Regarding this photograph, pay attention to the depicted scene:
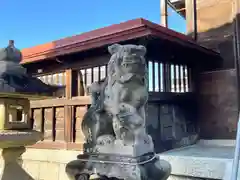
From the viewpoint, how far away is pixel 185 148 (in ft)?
23.2

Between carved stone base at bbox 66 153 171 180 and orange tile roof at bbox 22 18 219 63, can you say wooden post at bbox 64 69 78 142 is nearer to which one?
orange tile roof at bbox 22 18 219 63

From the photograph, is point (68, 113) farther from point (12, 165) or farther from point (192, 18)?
point (192, 18)

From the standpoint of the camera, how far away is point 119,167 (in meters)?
3.92

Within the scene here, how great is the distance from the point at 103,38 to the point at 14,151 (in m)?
3.11

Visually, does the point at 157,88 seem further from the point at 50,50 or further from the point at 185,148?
the point at 50,50

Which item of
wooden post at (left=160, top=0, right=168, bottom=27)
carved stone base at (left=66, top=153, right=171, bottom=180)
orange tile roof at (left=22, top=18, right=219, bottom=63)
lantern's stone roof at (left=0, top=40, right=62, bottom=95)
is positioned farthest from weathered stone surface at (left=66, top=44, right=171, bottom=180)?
wooden post at (left=160, top=0, right=168, bottom=27)

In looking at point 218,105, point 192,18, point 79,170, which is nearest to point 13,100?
point 79,170

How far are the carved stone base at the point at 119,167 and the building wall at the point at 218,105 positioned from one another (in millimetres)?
4102

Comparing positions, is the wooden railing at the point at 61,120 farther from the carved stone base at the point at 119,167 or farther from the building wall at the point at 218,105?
the building wall at the point at 218,105

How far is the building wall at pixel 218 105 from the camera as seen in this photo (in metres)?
7.66

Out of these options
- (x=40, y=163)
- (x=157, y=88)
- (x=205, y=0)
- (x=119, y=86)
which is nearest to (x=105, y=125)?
(x=119, y=86)

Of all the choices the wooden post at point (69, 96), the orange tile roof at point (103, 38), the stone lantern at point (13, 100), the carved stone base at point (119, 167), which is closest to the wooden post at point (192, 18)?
Answer: the orange tile roof at point (103, 38)

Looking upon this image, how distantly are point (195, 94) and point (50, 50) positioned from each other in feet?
13.7

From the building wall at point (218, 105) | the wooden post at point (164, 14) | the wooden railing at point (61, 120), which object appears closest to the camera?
the wooden railing at point (61, 120)
